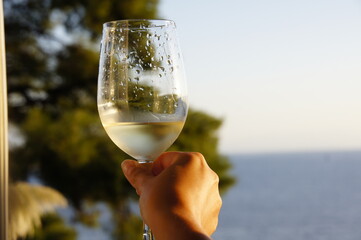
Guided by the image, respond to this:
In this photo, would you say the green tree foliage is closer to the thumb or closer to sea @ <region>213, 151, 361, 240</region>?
the thumb

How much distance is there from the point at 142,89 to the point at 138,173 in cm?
9

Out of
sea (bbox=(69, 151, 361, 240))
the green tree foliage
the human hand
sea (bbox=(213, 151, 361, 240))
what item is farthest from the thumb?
sea (bbox=(69, 151, 361, 240))

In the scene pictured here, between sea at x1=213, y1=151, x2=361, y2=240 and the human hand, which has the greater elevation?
the human hand

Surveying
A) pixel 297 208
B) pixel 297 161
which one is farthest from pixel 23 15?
pixel 297 161

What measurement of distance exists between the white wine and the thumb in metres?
0.03

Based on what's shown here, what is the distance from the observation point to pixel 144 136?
22.7 inches

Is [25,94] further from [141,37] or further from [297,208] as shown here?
[297,208]

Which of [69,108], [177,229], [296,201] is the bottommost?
[296,201]

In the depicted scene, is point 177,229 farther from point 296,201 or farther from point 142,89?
point 296,201

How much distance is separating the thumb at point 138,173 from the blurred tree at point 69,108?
6330 millimetres

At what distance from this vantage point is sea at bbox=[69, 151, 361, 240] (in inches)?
787

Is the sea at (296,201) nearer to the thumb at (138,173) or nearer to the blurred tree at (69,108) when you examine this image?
the blurred tree at (69,108)

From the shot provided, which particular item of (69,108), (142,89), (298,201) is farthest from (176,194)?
(298,201)

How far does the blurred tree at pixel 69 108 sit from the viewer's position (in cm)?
703
